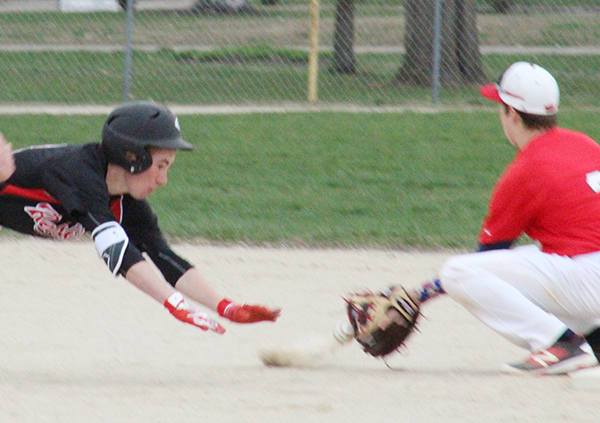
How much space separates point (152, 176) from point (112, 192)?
0.18 m

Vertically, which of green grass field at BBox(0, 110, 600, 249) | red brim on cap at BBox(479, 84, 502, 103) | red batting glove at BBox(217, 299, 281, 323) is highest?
red brim on cap at BBox(479, 84, 502, 103)

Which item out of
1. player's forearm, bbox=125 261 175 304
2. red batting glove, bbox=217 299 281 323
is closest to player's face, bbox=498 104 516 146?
red batting glove, bbox=217 299 281 323

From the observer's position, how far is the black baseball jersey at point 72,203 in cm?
371

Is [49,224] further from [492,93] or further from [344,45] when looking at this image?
[344,45]

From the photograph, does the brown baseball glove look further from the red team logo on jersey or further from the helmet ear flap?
the red team logo on jersey

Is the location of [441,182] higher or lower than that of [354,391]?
lower

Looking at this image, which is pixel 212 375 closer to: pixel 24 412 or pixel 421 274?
pixel 24 412

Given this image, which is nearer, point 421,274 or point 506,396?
point 506,396

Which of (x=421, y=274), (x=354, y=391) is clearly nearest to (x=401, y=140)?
(x=421, y=274)

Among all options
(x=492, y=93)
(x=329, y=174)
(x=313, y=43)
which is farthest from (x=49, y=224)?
(x=313, y=43)

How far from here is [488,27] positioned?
18.4 metres

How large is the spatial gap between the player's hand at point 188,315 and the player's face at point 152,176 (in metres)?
0.53

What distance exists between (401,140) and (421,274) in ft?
13.0

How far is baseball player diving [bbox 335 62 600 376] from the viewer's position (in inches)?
148
